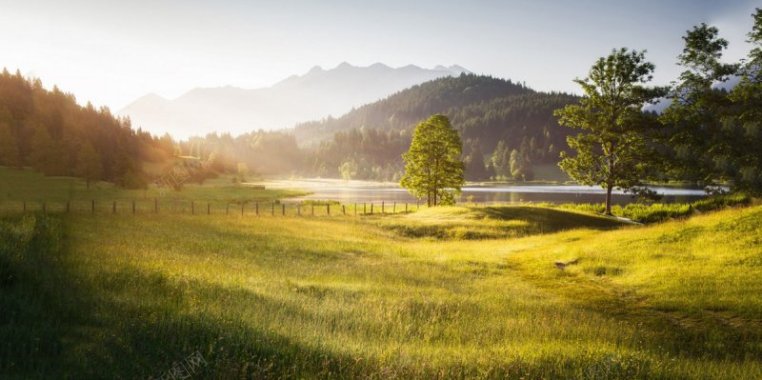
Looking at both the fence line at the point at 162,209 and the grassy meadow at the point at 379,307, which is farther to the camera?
the fence line at the point at 162,209

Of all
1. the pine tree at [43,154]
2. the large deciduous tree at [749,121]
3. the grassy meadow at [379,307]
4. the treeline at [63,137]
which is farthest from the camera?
the treeline at [63,137]

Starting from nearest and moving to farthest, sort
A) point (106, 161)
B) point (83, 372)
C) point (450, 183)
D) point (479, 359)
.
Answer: point (83, 372), point (479, 359), point (450, 183), point (106, 161)

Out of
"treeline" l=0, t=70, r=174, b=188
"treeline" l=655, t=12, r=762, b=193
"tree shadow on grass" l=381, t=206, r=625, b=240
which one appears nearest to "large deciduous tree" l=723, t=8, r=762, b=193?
"treeline" l=655, t=12, r=762, b=193

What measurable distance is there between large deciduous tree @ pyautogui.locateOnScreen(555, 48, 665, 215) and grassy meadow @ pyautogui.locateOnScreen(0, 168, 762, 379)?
90.3 ft

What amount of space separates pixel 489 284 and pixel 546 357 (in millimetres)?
12532

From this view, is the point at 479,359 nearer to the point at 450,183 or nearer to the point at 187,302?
the point at 187,302

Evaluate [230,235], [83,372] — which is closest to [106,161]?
[230,235]

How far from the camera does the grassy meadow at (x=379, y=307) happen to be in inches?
326

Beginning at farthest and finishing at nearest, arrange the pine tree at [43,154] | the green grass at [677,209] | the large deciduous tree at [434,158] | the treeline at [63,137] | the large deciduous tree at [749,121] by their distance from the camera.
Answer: the treeline at [63,137]
the pine tree at [43,154]
the large deciduous tree at [434,158]
the green grass at [677,209]
the large deciduous tree at [749,121]

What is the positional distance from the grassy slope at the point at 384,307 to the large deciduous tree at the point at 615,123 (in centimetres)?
2765

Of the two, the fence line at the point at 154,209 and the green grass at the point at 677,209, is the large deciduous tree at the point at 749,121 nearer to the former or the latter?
the green grass at the point at 677,209

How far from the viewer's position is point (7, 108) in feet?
398

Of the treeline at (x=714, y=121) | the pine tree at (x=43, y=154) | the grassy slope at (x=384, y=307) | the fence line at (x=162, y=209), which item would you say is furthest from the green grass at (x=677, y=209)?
the pine tree at (x=43, y=154)

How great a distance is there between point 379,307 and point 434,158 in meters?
57.1
